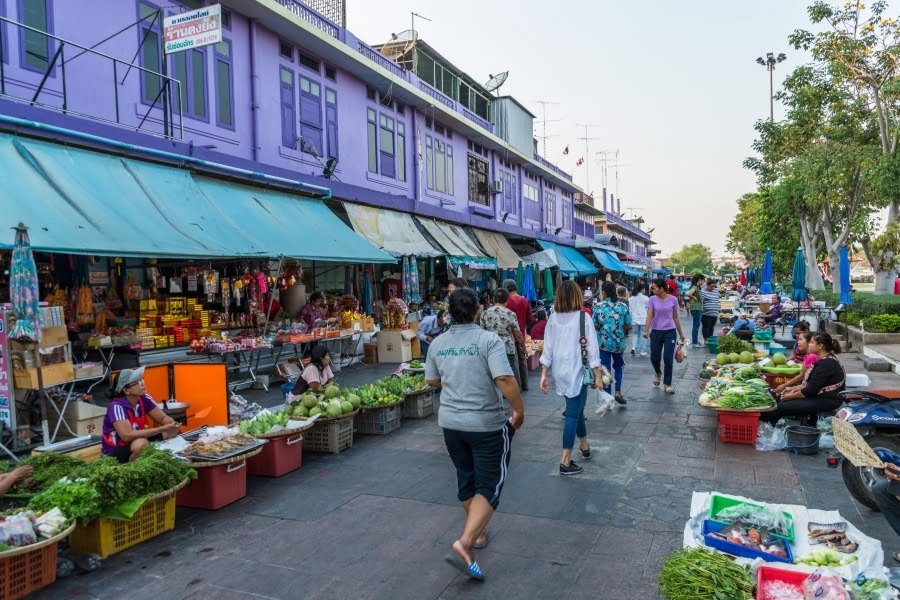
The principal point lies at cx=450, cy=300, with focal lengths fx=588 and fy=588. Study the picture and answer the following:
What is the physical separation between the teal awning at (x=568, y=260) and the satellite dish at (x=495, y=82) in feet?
23.5

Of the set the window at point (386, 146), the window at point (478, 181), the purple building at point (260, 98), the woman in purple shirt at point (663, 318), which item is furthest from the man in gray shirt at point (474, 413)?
the window at point (478, 181)

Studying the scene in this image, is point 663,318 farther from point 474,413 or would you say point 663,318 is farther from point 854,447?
point 474,413

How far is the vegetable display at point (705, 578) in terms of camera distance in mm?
2959

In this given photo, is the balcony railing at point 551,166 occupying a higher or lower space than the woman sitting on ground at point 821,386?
higher

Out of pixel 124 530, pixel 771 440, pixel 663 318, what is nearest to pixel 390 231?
pixel 663 318

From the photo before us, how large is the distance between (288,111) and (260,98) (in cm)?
94

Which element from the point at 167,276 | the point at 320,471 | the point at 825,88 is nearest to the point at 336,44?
the point at 167,276

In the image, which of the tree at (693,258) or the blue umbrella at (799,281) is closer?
the blue umbrella at (799,281)

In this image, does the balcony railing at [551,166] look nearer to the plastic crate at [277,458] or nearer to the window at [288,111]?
the window at [288,111]

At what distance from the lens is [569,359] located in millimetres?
5953

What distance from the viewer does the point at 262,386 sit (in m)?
10.8

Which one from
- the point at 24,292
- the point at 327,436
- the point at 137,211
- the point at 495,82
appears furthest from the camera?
the point at 495,82

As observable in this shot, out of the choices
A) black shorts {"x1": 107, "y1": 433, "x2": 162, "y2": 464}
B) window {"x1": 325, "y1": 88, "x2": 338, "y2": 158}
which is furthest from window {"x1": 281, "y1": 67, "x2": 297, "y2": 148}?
black shorts {"x1": 107, "y1": 433, "x2": 162, "y2": 464}

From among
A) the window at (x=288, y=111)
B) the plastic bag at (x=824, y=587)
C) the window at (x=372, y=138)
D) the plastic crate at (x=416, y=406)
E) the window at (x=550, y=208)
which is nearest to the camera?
the plastic bag at (x=824, y=587)
